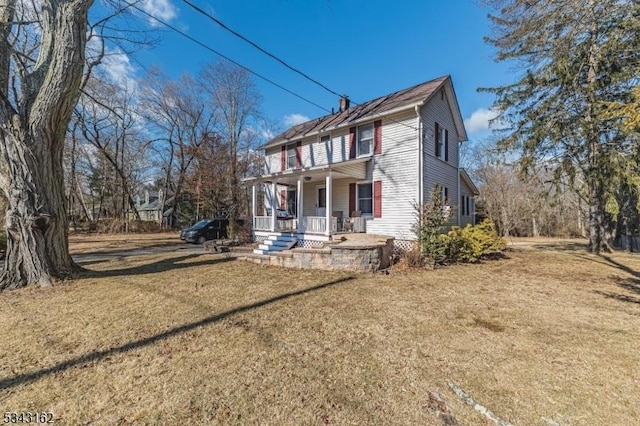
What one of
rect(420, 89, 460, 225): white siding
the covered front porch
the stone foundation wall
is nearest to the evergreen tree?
rect(420, 89, 460, 225): white siding

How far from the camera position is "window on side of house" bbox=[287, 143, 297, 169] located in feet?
48.2

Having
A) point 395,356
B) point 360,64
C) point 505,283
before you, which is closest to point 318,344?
point 395,356

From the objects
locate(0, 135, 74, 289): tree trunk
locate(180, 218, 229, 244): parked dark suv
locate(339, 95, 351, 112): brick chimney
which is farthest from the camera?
locate(180, 218, 229, 244): parked dark suv

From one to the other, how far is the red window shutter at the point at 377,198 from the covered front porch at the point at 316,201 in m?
0.58

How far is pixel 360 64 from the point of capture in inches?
479

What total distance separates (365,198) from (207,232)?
932 centimetres

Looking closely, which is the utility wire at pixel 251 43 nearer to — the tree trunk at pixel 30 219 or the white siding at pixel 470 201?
the tree trunk at pixel 30 219

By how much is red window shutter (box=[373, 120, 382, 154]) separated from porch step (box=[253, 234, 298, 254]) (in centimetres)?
487

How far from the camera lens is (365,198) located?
37.8 feet

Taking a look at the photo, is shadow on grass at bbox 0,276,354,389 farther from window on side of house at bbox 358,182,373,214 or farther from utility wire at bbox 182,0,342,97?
window on side of house at bbox 358,182,373,214

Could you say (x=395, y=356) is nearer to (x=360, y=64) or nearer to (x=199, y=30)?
(x=199, y=30)

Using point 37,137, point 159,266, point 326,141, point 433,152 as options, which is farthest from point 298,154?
point 37,137

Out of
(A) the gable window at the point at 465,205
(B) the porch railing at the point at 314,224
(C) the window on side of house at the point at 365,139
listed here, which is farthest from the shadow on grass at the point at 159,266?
(A) the gable window at the point at 465,205

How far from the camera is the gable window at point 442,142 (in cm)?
1153
